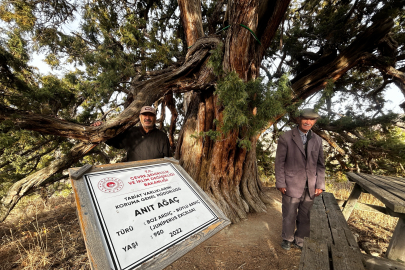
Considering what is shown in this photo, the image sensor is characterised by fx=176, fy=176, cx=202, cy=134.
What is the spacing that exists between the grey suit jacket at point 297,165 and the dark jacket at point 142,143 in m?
1.70

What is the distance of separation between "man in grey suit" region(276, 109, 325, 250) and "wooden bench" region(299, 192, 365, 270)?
10.9 inches

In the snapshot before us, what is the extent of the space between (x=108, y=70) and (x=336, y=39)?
5922 mm

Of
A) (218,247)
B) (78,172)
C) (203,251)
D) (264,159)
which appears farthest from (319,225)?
(264,159)

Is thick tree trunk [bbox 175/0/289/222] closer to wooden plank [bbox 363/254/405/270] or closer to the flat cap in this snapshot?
the flat cap

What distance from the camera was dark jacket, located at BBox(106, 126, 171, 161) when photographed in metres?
2.50

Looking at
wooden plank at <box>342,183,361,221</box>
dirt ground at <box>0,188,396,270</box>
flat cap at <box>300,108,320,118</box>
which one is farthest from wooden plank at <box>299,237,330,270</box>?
wooden plank at <box>342,183,361,221</box>

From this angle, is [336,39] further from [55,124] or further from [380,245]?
[55,124]

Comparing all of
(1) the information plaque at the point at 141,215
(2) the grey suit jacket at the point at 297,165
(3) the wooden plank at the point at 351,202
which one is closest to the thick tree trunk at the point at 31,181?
(1) the information plaque at the point at 141,215

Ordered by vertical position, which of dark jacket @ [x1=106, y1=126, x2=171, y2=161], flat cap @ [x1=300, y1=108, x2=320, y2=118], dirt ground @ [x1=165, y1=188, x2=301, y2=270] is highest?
flat cap @ [x1=300, y1=108, x2=320, y2=118]

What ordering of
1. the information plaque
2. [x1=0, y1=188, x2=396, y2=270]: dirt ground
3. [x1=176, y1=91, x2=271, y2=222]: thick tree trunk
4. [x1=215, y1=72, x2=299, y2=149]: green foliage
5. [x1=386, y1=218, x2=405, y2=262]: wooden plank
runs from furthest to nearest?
1. [x1=176, y1=91, x2=271, y2=222]: thick tree trunk
2. [x1=215, y1=72, x2=299, y2=149]: green foliage
3. [x1=0, y1=188, x2=396, y2=270]: dirt ground
4. [x1=386, y1=218, x2=405, y2=262]: wooden plank
5. the information plaque

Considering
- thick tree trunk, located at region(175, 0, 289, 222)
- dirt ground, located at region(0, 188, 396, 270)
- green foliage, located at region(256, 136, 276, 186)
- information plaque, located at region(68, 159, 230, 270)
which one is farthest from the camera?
A: green foliage, located at region(256, 136, 276, 186)

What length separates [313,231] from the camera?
1972 mm

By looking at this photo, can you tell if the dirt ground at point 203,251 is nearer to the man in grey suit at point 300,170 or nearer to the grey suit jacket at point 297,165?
the man in grey suit at point 300,170

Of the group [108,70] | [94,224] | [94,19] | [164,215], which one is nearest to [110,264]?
[94,224]
